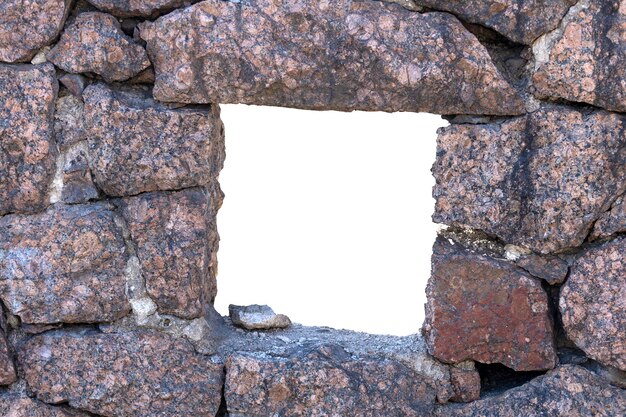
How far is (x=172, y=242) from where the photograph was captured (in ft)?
9.38

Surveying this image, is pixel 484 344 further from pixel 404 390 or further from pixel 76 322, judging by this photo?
pixel 76 322

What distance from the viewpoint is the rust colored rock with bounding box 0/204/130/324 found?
2857 millimetres

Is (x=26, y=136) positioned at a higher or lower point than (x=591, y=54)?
lower

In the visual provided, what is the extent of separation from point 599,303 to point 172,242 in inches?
57.2

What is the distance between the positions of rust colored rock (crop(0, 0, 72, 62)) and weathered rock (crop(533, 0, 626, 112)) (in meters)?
1.56

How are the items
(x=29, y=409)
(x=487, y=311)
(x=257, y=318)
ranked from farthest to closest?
(x=257, y=318), (x=29, y=409), (x=487, y=311)

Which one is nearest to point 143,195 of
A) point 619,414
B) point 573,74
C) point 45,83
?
point 45,83

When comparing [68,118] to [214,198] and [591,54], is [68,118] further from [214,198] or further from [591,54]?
[591,54]

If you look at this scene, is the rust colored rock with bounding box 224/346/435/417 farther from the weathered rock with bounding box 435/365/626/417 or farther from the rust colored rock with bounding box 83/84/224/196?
the rust colored rock with bounding box 83/84/224/196

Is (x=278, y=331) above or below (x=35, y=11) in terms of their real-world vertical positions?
below

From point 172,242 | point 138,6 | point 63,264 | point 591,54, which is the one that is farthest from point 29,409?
point 591,54

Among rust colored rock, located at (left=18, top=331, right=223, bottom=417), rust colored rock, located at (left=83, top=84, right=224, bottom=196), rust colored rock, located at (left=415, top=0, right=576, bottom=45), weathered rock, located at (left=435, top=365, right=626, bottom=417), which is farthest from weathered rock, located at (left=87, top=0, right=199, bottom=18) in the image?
weathered rock, located at (left=435, top=365, right=626, bottom=417)

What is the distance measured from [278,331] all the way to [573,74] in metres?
1.42

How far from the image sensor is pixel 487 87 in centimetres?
271
